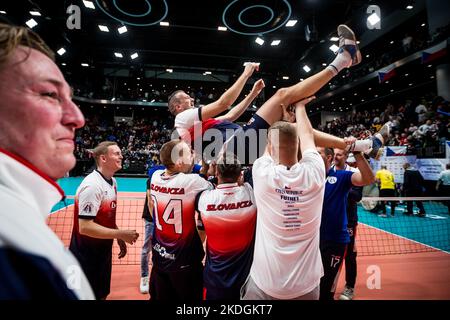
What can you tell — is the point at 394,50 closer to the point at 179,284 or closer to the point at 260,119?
the point at 260,119

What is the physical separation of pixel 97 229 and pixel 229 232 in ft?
Answer: 4.25

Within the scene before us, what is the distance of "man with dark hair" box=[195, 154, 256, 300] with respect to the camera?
6.82ft

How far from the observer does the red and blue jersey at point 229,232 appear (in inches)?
81.8

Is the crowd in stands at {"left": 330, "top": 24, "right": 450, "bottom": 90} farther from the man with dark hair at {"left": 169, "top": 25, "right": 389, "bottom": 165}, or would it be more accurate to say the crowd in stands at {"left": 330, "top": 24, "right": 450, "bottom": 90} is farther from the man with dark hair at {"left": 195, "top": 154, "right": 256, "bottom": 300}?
the man with dark hair at {"left": 195, "top": 154, "right": 256, "bottom": 300}

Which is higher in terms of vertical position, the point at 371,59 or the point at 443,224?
the point at 371,59

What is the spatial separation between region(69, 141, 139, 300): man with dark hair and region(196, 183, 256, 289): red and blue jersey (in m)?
0.79

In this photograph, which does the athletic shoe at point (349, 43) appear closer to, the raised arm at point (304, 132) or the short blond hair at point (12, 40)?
the raised arm at point (304, 132)

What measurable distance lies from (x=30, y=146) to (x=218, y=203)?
1.45 m

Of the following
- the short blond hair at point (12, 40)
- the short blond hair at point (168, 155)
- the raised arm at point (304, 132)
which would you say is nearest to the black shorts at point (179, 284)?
the short blond hair at point (168, 155)

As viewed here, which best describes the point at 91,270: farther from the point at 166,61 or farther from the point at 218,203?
the point at 166,61

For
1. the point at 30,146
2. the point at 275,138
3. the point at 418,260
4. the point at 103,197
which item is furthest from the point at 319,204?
the point at 418,260

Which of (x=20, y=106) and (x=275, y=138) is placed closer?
(x=20, y=106)

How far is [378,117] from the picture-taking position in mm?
20047

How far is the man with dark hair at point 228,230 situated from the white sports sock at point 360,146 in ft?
3.74
